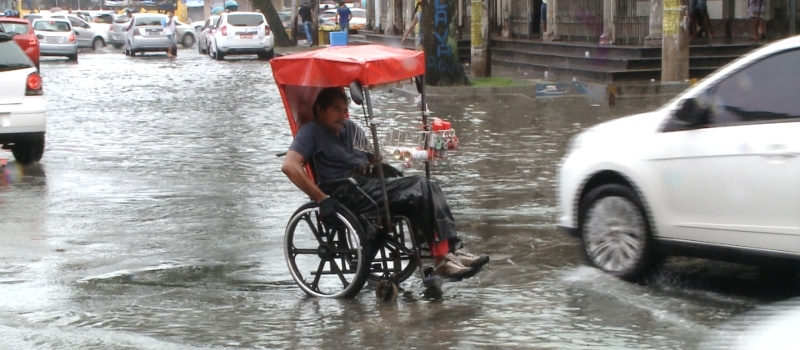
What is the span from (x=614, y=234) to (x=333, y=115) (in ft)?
6.67

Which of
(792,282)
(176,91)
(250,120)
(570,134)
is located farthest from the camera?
(176,91)

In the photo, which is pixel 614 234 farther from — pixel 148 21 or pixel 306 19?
pixel 306 19

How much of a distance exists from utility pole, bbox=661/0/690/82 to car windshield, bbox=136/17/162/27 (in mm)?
24169

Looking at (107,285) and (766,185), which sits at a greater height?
(766,185)

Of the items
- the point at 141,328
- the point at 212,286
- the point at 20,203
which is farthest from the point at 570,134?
the point at 141,328

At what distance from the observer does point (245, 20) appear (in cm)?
3959

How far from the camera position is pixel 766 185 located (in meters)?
6.75

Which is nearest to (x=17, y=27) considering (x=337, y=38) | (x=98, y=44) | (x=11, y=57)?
(x=337, y=38)

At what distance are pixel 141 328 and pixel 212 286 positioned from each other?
110 cm

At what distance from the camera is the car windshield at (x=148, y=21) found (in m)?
41.8

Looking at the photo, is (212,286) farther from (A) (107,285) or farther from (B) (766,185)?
(B) (766,185)

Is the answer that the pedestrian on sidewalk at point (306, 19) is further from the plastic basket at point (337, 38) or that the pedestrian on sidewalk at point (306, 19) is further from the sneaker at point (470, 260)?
the sneaker at point (470, 260)

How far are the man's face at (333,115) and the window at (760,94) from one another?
2.29 m

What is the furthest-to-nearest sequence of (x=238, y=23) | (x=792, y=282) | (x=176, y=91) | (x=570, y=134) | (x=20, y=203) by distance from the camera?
(x=238, y=23), (x=176, y=91), (x=570, y=134), (x=20, y=203), (x=792, y=282)
